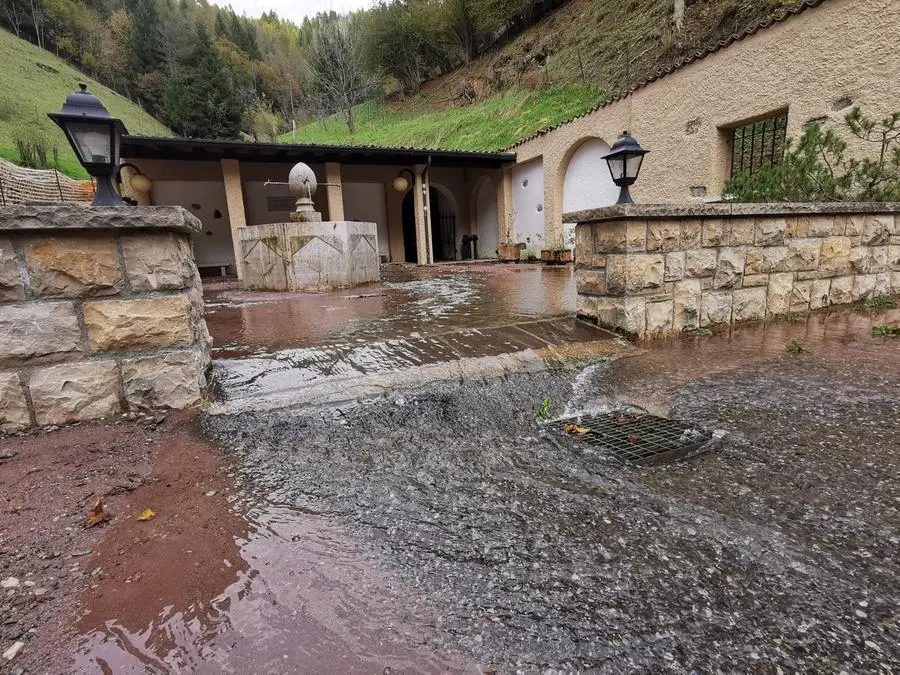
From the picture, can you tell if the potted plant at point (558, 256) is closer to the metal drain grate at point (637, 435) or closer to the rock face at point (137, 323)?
the metal drain grate at point (637, 435)

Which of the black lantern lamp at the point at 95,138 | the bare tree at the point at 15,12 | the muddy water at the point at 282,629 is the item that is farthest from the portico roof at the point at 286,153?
the bare tree at the point at 15,12

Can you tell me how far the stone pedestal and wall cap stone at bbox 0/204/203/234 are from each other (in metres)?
4.35

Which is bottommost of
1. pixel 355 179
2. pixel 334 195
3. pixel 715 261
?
pixel 715 261

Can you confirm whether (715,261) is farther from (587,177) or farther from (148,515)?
(587,177)

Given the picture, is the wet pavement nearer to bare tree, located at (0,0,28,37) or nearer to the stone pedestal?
the stone pedestal

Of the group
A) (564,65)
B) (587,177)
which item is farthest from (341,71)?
(587,177)

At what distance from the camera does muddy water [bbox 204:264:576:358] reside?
3.20 m

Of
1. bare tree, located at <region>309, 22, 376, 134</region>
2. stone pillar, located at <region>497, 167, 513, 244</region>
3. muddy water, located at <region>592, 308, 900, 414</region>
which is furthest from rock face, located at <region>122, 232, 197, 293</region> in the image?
bare tree, located at <region>309, 22, 376, 134</region>

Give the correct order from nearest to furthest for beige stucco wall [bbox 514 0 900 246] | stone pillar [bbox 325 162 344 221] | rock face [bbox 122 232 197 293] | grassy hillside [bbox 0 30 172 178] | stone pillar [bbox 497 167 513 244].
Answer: rock face [bbox 122 232 197 293], beige stucco wall [bbox 514 0 900 246], stone pillar [bbox 325 162 344 221], stone pillar [bbox 497 167 513 244], grassy hillside [bbox 0 30 172 178]

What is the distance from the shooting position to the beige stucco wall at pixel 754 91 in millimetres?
5457

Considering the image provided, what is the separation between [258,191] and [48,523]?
500 inches

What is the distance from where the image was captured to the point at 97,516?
55.2 inches

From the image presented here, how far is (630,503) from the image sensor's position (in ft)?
4.74

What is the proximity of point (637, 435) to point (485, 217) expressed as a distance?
13.4 metres
